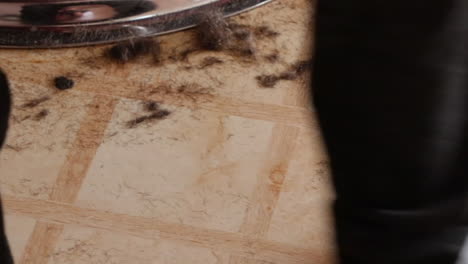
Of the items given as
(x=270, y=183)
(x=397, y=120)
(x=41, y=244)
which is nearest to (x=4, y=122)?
(x=41, y=244)

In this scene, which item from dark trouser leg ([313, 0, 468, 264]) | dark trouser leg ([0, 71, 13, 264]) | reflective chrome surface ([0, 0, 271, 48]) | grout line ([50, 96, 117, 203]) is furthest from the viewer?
reflective chrome surface ([0, 0, 271, 48])

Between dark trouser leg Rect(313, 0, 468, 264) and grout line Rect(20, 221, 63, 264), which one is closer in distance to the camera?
dark trouser leg Rect(313, 0, 468, 264)

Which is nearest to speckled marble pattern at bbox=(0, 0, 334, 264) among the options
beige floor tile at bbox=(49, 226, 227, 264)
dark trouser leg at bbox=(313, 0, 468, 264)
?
beige floor tile at bbox=(49, 226, 227, 264)

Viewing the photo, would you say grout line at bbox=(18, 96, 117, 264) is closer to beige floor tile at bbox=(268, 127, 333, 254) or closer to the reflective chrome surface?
the reflective chrome surface

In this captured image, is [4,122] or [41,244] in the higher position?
[4,122]

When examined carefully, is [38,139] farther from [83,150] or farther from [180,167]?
[180,167]

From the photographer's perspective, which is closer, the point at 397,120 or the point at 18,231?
the point at 397,120
